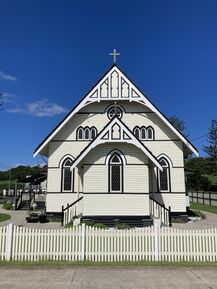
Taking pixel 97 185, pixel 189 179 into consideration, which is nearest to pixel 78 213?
pixel 97 185

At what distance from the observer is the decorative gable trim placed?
16.2 m

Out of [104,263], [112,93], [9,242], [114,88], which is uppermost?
[114,88]

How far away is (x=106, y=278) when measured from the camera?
7.61 m

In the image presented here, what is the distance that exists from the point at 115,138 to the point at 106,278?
9530 millimetres

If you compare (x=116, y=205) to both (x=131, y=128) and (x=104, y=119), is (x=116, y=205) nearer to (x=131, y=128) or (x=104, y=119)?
(x=131, y=128)

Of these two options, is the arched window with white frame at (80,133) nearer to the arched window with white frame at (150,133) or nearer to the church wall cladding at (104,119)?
the church wall cladding at (104,119)

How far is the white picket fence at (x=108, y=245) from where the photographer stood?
960 cm

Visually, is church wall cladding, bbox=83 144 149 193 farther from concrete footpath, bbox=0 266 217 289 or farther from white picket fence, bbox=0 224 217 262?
concrete footpath, bbox=0 266 217 289

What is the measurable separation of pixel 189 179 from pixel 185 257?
49.1m

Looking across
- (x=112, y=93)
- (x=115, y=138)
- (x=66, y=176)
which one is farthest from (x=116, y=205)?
(x=112, y=93)

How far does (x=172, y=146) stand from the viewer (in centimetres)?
2083

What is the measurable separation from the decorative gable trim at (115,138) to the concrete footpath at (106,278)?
813cm

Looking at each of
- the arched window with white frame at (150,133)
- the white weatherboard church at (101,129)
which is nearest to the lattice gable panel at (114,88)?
the white weatherboard church at (101,129)

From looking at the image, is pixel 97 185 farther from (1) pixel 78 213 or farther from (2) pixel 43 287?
(2) pixel 43 287
